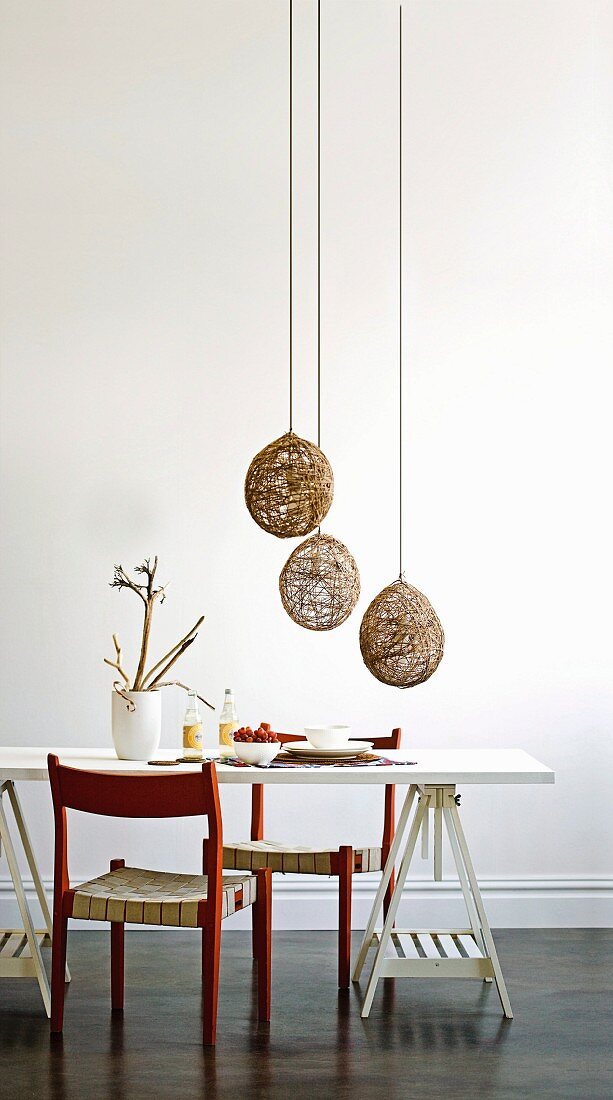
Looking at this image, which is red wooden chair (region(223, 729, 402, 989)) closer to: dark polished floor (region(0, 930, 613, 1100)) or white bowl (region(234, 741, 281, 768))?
dark polished floor (region(0, 930, 613, 1100))

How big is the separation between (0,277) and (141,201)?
0.63m

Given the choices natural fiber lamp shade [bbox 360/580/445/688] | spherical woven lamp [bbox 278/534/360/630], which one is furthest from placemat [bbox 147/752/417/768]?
spherical woven lamp [bbox 278/534/360/630]

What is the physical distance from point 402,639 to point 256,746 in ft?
1.79

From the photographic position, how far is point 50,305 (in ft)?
14.6

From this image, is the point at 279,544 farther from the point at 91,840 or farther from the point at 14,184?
the point at 14,184

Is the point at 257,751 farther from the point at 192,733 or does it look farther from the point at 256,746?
the point at 192,733

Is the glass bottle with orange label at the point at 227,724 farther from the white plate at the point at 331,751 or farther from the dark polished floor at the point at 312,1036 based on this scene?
the dark polished floor at the point at 312,1036

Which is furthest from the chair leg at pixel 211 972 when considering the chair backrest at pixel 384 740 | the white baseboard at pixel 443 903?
the white baseboard at pixel 443 903

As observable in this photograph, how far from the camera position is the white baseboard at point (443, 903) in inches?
169

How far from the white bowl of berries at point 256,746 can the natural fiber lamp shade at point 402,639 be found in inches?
15.2

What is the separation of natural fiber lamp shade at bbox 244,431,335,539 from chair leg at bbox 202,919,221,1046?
117 cm

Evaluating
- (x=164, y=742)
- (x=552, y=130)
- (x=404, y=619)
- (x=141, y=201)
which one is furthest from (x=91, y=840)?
(x=552, y=130)

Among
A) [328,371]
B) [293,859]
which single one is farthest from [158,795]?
[328,371]

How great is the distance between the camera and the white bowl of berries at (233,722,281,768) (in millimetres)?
3357
